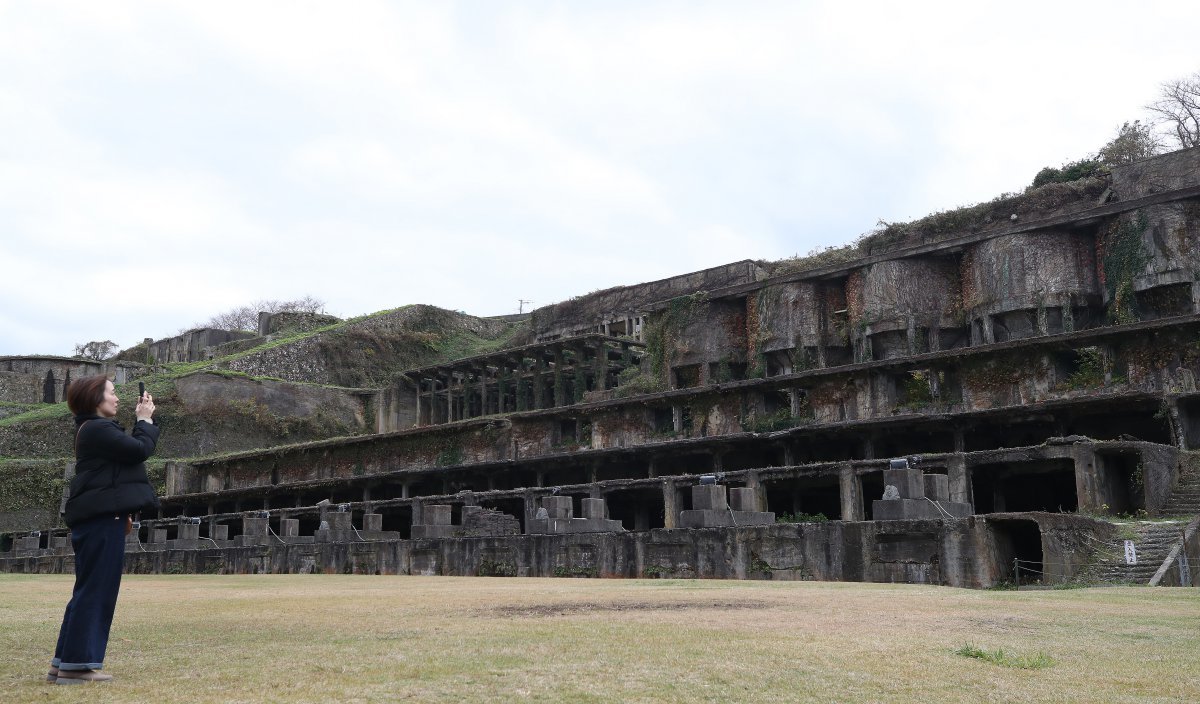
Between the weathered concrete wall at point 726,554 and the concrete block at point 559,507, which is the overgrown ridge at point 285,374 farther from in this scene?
the concrete block at point 559,507

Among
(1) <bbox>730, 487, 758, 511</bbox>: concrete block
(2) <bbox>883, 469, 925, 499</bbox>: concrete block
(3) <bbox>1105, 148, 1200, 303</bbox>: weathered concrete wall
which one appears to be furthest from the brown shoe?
(3) <bbox>1105, 148, 1200, 303</bbox>: weathered concrete wall

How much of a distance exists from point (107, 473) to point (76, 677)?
1213mm

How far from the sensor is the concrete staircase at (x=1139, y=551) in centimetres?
1767

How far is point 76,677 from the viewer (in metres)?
6.11

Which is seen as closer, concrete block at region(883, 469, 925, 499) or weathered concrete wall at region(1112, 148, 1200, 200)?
concrete block at region(883, 469, 925, 499)

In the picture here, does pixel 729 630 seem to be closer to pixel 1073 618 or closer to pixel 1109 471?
pixel 1073 618

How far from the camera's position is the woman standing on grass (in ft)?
20.2

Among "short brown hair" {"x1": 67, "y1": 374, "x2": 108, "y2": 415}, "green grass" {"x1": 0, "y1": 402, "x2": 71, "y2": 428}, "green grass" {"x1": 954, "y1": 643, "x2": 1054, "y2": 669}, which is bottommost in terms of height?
"green grass" {"x1": 954, "y1": 643, "x2": 1054, "y2": 669}

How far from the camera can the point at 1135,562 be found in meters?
18.1

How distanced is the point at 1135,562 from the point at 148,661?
16.4 m

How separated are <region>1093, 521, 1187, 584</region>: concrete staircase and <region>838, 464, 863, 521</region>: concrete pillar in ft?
24.6

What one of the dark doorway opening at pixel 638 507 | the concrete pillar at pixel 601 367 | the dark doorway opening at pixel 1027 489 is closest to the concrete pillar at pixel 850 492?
the dark doorway opening at pixel 1027 489

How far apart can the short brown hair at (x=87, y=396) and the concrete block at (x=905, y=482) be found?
15.7 m

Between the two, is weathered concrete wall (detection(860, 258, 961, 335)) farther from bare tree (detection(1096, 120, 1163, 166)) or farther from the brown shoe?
the brown shoe
